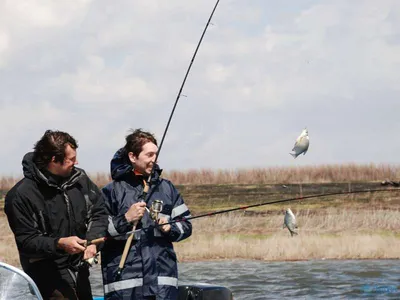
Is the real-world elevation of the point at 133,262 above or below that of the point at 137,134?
below

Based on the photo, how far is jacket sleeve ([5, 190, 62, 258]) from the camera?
577 centimetres

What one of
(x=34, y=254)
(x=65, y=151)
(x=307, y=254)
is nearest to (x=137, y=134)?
(x=65, y=151)

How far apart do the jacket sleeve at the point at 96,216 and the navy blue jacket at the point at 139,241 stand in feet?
0.26

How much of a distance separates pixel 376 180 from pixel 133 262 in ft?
81.2

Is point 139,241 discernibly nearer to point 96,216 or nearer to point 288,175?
point 96,216

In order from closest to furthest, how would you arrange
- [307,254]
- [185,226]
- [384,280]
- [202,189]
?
[185,226] < [384,280] < [307,254] < [202,189]

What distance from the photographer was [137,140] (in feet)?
20.5

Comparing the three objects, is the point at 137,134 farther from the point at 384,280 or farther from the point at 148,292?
the point at 384,280

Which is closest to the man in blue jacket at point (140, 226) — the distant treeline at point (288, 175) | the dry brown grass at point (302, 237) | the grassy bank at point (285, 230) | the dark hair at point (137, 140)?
the dark hair at point (137, 140)

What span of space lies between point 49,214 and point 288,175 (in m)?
25.8

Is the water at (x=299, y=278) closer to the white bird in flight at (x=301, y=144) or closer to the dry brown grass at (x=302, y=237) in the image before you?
the dry brown grass at (x=302, y=237)

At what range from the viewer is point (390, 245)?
18.9 metres

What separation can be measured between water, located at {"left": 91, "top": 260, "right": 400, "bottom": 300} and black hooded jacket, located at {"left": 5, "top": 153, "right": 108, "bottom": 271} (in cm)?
736

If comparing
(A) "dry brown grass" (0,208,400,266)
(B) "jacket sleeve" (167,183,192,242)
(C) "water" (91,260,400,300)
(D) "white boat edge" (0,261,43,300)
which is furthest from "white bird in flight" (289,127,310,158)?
(D) "white boat edge" (0,261,43,300)
